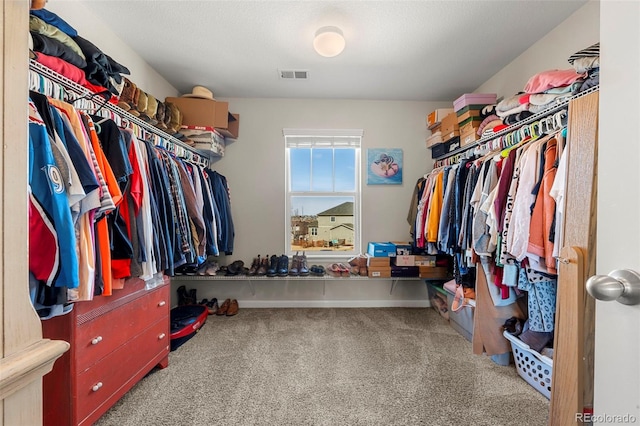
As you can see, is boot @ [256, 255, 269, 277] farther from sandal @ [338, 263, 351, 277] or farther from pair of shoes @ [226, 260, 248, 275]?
sandal @ [338, 263, 351, 277]

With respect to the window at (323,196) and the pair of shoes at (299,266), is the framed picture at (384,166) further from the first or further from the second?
the pair of shoes at (299,266)

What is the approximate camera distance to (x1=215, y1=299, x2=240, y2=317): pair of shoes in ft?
8.97

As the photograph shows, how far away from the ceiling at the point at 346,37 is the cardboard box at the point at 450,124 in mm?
358

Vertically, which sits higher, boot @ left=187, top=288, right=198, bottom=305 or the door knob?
the door knob

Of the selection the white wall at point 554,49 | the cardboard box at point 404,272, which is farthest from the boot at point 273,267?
the white wall at point 554,49

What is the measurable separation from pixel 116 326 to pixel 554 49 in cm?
330

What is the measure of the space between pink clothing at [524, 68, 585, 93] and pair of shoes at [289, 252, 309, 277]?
2.27 metres

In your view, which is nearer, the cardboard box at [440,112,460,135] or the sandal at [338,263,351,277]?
the cardboard box at [440,112,460,135]

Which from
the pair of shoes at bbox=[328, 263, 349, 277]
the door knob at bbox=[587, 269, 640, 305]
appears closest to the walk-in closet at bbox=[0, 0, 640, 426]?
the door knob at bbox=[587, 269, 640, 305]

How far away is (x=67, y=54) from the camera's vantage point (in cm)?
125

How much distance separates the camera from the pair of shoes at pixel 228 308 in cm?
273

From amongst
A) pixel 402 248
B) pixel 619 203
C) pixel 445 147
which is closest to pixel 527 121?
pixel 445 147

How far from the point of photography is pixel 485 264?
1844mm

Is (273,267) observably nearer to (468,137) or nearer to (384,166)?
(384,166)
